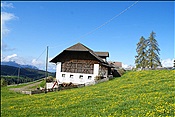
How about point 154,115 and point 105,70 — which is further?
point 105,70

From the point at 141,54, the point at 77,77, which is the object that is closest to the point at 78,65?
the point at 77,77

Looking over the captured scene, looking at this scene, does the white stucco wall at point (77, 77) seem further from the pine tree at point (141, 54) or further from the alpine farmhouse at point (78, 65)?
the pine tree at point (141, 54)

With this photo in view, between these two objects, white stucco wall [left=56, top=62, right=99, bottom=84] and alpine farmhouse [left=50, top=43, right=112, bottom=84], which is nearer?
white stucco wall [left=56, top=62, right=99, bottom=84]

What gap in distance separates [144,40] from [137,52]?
188 inches

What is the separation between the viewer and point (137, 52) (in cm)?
7894

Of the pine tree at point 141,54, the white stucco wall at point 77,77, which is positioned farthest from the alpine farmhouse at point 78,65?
the pine tree at point 141,54

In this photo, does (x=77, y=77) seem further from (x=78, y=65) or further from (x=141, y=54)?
(x=141, y=54)

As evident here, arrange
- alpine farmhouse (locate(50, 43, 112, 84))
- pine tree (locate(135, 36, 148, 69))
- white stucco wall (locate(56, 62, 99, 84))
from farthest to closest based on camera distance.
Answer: pine tree (locate(135, 36, 148, 69)) < alpine farmhouse (locate(50, 43, 112, 84)) < white stucco wall (locate(56, 62, 99, 84))

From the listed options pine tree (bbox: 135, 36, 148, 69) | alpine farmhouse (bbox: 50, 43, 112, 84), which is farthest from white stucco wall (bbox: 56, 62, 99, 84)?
pine tree (bbox: 135, 36, 148, 69)

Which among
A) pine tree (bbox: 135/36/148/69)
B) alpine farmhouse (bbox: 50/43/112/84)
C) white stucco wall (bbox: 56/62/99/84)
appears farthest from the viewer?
pine tree (bbox: 135/36/148/69)

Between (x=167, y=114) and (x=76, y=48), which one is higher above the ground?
(x=76, y=48)

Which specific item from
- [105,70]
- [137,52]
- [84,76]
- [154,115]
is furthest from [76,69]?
[154,115]

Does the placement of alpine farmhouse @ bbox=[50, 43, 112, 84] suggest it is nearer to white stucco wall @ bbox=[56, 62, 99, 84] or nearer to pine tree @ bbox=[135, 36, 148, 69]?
white stucco wall @ bbox=[56, 62, 99, 84]

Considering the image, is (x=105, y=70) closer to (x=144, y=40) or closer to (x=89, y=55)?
(x=89, y=55)
